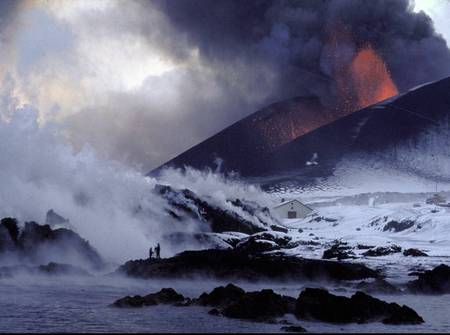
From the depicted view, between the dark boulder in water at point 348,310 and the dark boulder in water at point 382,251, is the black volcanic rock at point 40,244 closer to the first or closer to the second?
the dark boulder in water at point 382,251

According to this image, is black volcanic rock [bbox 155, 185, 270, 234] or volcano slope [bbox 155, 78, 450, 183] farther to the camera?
volcano slope [bbox 155, 78, 450, 183]

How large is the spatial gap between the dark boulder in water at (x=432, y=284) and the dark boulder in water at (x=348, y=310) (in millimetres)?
11036

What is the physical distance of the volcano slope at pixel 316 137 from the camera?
14750cm

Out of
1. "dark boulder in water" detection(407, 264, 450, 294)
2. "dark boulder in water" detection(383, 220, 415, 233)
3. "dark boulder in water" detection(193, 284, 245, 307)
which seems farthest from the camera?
"dark boulder in water" detection(383, 220, 415, 233)

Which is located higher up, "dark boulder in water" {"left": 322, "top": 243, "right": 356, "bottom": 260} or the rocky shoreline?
"dark boulder in water" {"left": 322, "top": 243, "right": 356, "bottom": 260}

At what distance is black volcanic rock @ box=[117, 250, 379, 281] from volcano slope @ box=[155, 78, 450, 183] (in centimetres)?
9633

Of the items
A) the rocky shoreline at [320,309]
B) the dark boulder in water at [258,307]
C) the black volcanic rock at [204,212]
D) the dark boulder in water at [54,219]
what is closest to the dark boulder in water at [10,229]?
the dark boulder in water at [54,219]

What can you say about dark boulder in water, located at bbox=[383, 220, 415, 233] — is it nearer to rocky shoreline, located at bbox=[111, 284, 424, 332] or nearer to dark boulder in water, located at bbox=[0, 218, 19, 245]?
dark boulder in water, located at bbox=[0, 218, 19, 245]

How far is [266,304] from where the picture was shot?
2280 centimetres

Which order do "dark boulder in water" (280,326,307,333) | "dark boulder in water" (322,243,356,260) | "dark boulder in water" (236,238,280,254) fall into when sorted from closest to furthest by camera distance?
"dark boulder in water" (280,326,307,333) → "dark boulder in water" (322,243,356,260) → "dark boulder in water" (236,238,280,254)

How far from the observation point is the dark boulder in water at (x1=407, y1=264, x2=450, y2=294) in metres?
33.0

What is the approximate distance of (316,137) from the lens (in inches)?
6211

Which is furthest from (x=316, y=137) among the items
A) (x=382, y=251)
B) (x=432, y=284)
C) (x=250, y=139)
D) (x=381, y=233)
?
(x=432, y=284)

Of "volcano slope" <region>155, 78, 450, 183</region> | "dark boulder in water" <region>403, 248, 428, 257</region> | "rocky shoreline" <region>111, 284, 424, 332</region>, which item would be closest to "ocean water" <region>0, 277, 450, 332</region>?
"rocky shoreline" <region>111, 284, 424, 332</region>
